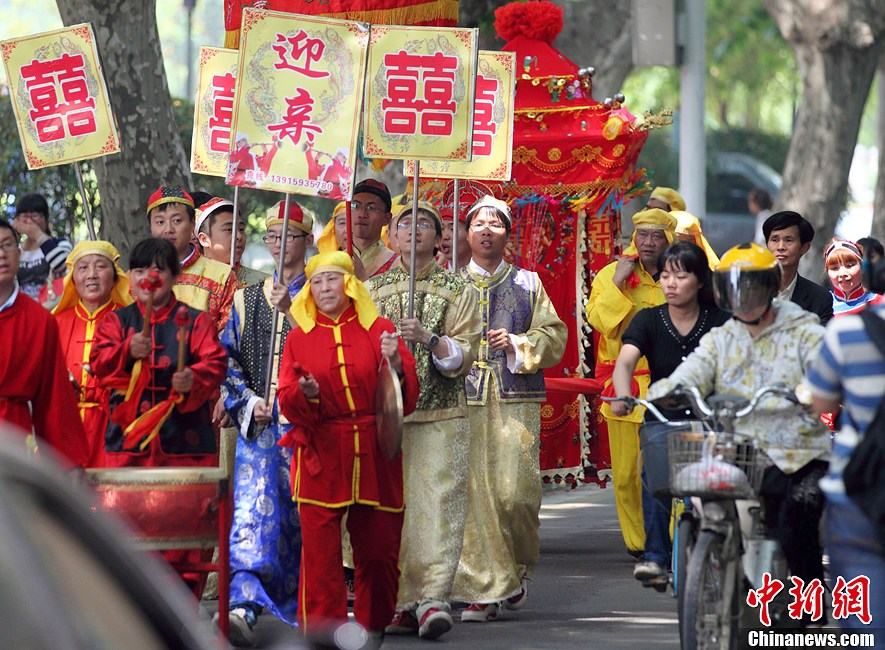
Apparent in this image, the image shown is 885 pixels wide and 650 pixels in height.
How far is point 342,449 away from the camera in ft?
26.2

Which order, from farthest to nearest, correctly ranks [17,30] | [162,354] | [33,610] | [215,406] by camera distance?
1. [17,30]
2. [215,406]
3. [162,354]
4. [33,610]

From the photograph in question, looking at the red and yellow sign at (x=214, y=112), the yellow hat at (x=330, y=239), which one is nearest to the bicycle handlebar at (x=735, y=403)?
the yellow hat at (x=330, y=239)

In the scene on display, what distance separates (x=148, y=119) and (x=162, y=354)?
4947 mm

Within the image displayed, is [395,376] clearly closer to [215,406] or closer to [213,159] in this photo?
[215,406]

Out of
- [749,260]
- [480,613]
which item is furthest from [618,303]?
[749,260]

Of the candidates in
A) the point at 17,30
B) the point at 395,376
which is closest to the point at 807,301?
the point at 395,376

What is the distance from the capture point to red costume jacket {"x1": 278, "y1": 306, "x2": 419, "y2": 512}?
26.2 feet

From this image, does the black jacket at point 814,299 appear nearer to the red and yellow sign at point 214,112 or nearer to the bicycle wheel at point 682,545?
the bicycle wheel at point 682,545

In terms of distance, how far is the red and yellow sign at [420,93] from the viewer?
905 cm

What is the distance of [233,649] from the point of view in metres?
8.30

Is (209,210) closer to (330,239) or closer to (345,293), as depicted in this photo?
(330,239)

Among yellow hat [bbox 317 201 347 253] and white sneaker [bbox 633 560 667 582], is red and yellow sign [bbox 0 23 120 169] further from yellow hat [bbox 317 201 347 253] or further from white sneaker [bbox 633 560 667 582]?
white sneaker [bbox 633 560 667 582]

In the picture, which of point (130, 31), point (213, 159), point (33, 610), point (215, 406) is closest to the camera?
point (33, 610)

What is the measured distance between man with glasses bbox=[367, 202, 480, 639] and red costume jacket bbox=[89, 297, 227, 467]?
105 centimetres
